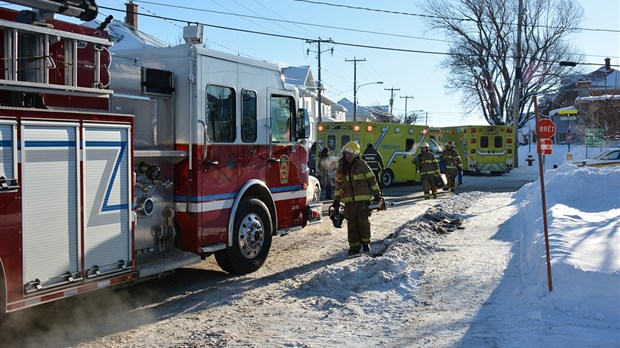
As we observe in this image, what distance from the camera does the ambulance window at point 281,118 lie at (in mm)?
8852

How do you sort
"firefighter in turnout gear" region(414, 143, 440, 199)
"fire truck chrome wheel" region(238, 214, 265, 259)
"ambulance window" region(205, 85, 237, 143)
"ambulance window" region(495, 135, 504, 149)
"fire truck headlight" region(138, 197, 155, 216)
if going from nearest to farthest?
"fire truck headlight" region(138, 197, 155, 216)
"ambulance window" region(205, 85, 237, 143)
"fire truck chrome wheel" region(238, 214, 265, 259)
"firefighter in turnout gear" region(414, 143, 440, 199)
"ambulance window" region(495, 135, 504, 149)

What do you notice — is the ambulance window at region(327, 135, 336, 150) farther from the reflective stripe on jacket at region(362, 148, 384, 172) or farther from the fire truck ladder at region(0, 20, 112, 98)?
the fire truck ladder at region(0, 20, 112, 98)

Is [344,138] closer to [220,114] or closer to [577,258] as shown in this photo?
[220,114]

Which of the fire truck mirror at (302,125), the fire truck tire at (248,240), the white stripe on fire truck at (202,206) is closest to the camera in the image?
the white stripe on fire truck at (202,206)

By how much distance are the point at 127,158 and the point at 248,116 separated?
245cm

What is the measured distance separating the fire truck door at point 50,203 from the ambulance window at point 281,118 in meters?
3.71

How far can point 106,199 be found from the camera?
5883 millimetres

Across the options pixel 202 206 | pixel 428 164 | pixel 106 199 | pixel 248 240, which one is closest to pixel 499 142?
pixel 428 164

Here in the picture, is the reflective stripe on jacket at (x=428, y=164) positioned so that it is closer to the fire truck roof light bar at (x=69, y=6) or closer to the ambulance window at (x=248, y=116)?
the ambulance window at (x=248, y=116)

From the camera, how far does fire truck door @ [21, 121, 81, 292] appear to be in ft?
16.6

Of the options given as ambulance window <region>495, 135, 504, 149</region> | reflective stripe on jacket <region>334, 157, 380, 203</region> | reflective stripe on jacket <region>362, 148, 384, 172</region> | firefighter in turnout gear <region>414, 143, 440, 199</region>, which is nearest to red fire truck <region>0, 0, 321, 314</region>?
reflective stripe on jacket <region>334, 157, 380, 203</region>

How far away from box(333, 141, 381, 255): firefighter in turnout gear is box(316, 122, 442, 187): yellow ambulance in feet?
44.5

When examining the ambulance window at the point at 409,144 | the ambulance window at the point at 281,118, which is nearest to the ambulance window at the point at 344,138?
the ambulance window at the point at 409,144

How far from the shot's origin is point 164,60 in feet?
24.2
